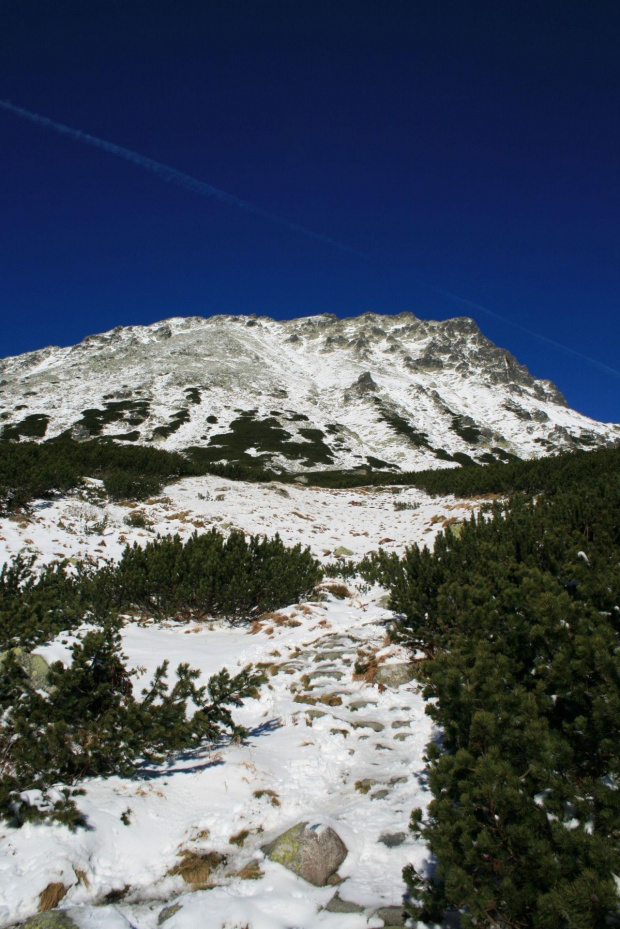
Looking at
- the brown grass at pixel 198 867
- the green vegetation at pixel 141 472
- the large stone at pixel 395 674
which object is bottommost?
the brown grass at pixel 198 867

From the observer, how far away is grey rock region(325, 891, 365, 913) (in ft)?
6.93

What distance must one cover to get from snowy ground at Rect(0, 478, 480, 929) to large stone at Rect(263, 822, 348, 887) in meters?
0.05

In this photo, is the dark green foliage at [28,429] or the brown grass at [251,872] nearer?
the brown grass at [251,872]

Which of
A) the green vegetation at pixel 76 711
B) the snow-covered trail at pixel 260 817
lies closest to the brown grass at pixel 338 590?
the snow-covered trail at pixel 260 817

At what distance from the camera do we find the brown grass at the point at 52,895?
2016 mm

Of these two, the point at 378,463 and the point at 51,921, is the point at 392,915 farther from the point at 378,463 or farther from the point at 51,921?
the point at 378,463

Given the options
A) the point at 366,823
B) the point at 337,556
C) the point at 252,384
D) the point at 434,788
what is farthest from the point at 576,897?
the point at 252,384

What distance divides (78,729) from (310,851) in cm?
169

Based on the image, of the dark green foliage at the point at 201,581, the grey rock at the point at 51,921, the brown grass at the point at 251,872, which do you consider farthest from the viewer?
the dark green foliage at the point at 201,581

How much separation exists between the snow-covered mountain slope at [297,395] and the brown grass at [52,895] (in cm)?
4739

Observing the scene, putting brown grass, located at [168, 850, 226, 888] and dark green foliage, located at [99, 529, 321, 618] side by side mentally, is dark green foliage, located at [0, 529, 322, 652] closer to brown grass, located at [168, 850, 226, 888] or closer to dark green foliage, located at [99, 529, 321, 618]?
dark green foliage, located at [99, 529, 321, 618]

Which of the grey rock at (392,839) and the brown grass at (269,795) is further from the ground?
the grey rock at (392,839)

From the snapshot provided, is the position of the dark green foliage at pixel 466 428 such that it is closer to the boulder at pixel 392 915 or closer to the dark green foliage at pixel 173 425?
the dark green foliage at pixel 173 425

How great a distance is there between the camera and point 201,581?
24.0 feet
